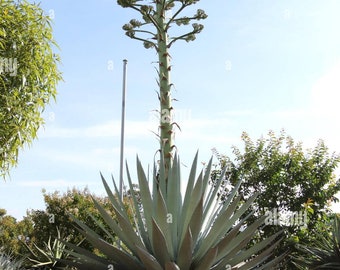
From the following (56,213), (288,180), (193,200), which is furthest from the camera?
(56,213)

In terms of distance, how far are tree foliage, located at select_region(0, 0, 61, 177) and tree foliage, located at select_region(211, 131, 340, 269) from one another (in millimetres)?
5092

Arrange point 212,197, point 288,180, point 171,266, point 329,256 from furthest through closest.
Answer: point 288,180, point 329,256, point 212,197, point 171,266

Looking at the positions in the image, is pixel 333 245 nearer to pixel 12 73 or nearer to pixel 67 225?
pixel 12 73

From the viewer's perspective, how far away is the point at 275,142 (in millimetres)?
12844

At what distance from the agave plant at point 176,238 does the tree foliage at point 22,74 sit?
553 cm

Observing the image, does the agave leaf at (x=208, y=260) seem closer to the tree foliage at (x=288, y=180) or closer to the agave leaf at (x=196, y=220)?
the agave leaf at (x=196, y=220)

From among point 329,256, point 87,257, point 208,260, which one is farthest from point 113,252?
point 329,256

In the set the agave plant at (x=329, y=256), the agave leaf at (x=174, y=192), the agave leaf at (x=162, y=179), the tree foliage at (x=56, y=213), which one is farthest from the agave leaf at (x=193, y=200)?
the tree foliage at (x=56, y=213)

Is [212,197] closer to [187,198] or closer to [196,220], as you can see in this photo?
[187,198]

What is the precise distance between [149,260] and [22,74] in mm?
6802

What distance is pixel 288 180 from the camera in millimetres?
12062

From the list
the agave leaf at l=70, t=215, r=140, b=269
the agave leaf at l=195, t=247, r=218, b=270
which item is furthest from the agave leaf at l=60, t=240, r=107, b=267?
the agave leaf at l=195, t=247, r=218, b=270

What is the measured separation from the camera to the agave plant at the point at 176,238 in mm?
2920

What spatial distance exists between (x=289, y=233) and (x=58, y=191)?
9.05 meters
